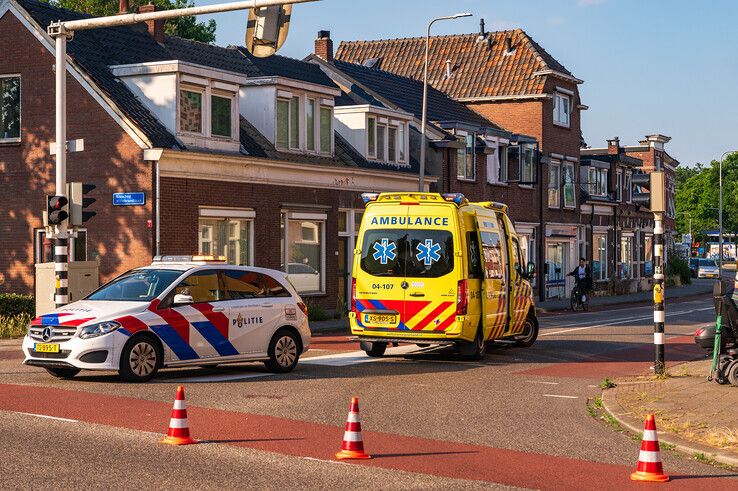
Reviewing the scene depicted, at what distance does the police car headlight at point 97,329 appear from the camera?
1571 cm

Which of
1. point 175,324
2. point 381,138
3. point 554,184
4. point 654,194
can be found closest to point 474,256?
point 654,194

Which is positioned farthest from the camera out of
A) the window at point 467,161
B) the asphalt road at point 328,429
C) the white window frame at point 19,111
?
the window at point 467,161

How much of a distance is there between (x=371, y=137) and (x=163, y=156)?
11660mm

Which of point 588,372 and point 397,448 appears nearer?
point 397,448

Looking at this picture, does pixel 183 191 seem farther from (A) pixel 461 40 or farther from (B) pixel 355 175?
(A) pixel 461 40

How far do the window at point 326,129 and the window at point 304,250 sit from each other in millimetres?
2228

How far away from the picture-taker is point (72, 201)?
67.3ft

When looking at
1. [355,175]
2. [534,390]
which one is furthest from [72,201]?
[355,175]

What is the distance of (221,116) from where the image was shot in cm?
3119

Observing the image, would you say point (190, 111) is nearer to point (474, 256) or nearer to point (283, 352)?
point (474, 256)

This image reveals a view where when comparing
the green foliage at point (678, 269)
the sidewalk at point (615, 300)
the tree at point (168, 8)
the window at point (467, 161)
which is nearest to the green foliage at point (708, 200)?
the green foliage at point (678, 269)

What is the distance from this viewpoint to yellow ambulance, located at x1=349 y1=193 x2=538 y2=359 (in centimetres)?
2005

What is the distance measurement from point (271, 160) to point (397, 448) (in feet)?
70.3

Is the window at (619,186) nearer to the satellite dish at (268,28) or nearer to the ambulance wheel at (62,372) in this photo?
the satellite dish at (268,28)
